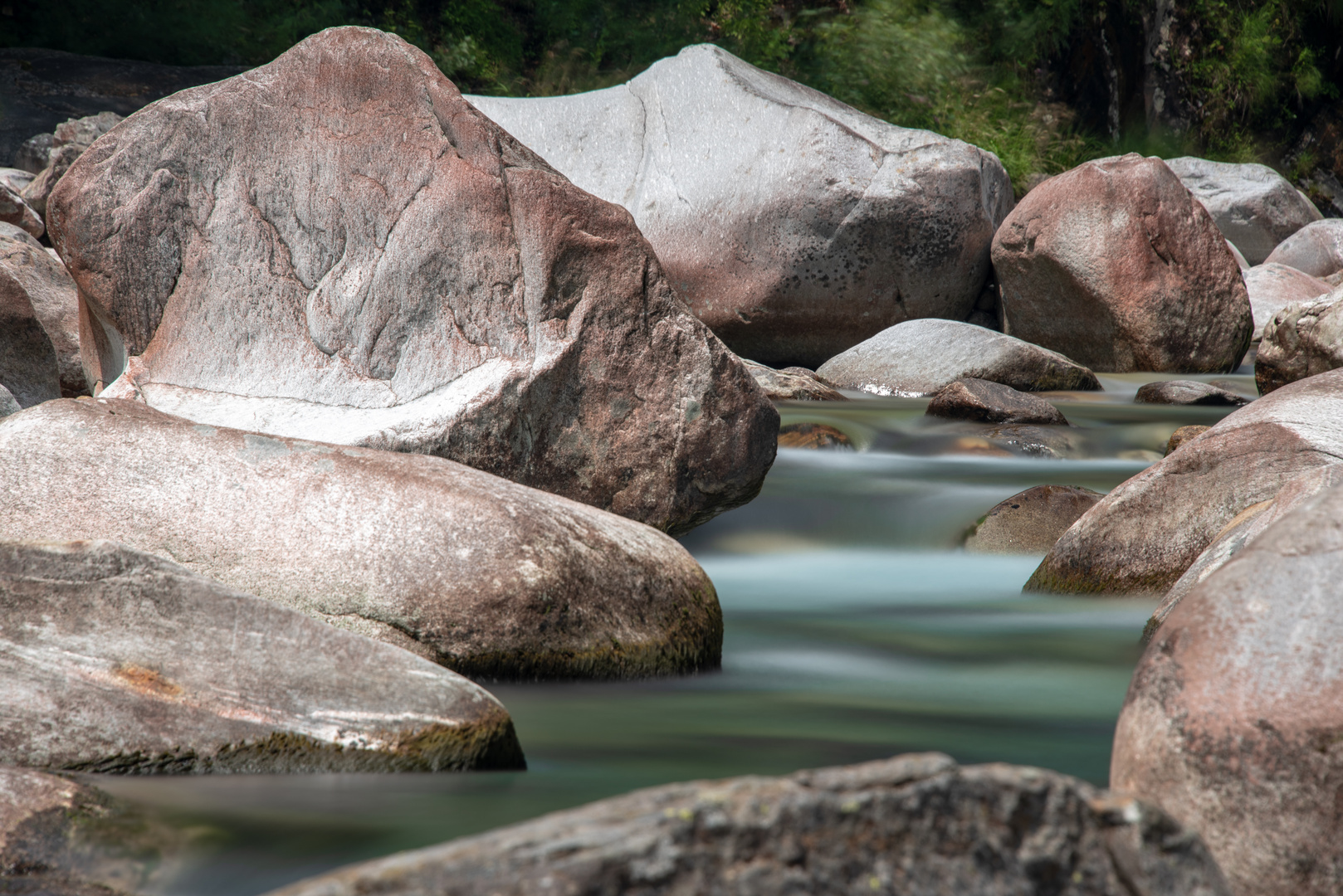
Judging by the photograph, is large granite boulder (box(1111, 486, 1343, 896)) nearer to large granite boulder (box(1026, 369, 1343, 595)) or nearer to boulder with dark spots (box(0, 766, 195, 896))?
boulder with dark spots (box(0, 766, 195, 896))

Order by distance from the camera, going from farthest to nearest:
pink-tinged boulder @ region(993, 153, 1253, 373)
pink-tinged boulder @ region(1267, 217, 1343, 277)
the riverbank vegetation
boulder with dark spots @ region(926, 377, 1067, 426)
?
1. the riverbank vegetation
2. pink-tinged boulder @ region(1267, 217, 1343, 277)
3. pink-tinged boulder @ region(993, 153, 1253, 373)
4. boulder with dark spots @ region(926, 377, 1067, 426)

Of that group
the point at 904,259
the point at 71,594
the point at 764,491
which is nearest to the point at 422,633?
the point at 71,594

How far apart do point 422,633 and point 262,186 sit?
2.34m

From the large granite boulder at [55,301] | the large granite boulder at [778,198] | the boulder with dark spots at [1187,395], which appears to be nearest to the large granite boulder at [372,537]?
the large granite boulder at [55,301]

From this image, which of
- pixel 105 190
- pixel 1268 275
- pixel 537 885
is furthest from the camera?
pixel 1268 275

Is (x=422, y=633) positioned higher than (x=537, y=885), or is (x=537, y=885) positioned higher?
(x=537, y=885)

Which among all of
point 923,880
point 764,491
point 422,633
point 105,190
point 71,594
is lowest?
point 764,491

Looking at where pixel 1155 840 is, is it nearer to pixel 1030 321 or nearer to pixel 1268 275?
pixel 1030 321

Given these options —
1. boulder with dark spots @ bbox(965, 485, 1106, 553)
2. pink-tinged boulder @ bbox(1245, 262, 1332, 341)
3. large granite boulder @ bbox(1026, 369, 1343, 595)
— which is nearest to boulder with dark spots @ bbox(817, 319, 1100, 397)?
boulder with dark spots @ bbox(965, 485, 1106, 553)

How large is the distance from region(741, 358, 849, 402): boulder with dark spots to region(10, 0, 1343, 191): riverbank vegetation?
11146 millimetres

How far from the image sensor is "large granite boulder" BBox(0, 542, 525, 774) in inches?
85.3

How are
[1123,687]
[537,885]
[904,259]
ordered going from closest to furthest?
[537,885] → [1123,687] → [904,259]

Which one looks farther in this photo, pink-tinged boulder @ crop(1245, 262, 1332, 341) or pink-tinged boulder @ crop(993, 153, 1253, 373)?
pink-tinged boulder @ crop(1245, 262, 1332, 341)

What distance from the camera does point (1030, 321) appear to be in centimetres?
1045
